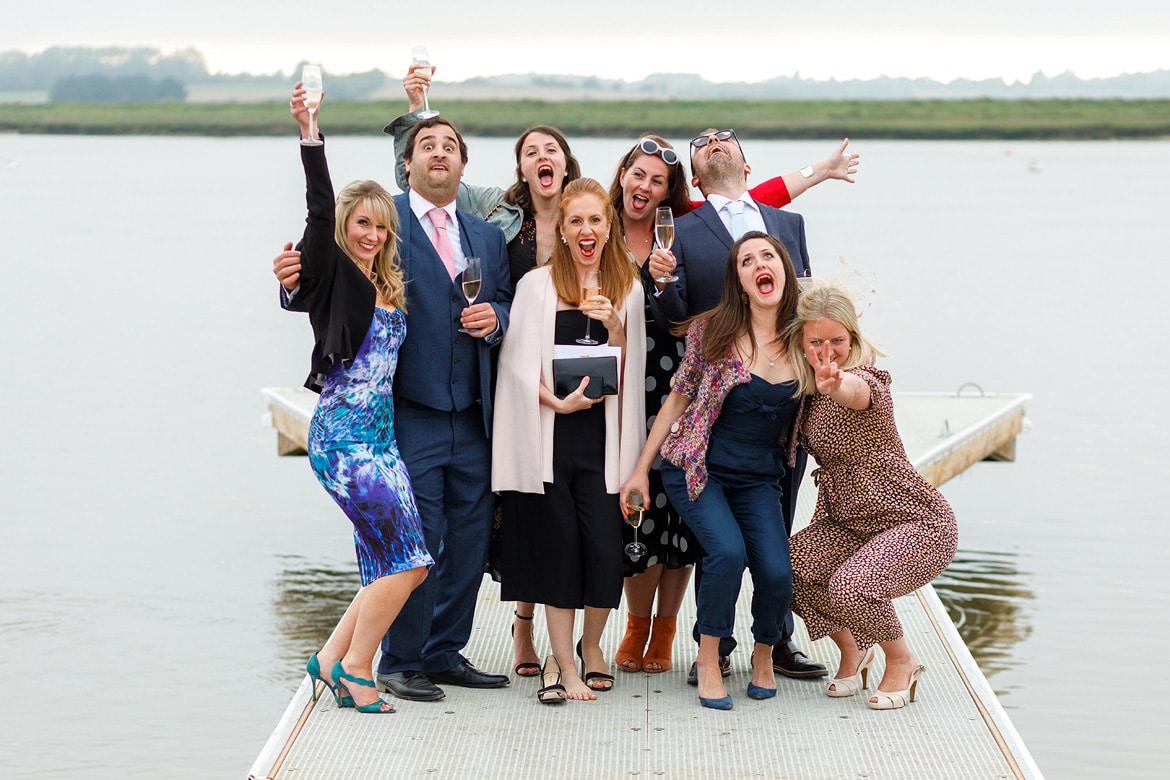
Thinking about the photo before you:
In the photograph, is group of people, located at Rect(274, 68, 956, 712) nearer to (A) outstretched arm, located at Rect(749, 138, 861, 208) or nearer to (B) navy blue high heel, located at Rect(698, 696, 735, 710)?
(B) navy blue high heel, located at Rect(698, 696, 735, 710)

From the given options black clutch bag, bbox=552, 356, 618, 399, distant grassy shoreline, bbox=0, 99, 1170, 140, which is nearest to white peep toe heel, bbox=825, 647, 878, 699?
black clutch bag, bbox=552, 356, 618, 399

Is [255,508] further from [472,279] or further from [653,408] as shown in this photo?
[472,279]

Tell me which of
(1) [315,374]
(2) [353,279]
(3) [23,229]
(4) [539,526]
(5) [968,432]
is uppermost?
(2) [353,279]

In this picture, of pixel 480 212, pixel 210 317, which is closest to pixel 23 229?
pixel 210 317

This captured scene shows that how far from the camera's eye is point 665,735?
13.8 ft

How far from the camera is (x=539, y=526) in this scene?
4574 millimetres

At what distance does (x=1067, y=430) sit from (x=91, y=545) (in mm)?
9229

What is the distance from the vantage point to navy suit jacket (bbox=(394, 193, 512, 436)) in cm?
447

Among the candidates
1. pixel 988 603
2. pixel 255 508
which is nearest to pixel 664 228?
pixel 988 603

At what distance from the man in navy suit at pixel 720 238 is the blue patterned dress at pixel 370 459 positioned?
0.94 meters

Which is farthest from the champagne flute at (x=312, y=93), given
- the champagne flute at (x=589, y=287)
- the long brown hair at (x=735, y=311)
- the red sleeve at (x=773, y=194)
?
the red sleeve at (x=773, y=194)

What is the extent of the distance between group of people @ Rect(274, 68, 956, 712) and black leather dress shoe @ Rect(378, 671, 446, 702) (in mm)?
13

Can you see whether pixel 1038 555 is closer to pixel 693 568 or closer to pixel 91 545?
pixel 693 568

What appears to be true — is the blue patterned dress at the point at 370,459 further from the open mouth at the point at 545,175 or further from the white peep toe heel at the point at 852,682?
the white peep toe heel at the point at 852,682
